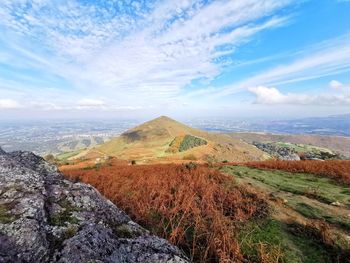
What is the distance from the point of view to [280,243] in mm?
6406

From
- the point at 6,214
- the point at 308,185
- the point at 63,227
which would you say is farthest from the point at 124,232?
the point at 308,185

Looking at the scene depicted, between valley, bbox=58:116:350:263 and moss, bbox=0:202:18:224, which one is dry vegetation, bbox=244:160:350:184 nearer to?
valley, bbox=58:116:350:263

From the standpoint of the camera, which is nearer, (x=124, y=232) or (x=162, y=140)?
(x=124, y=232)

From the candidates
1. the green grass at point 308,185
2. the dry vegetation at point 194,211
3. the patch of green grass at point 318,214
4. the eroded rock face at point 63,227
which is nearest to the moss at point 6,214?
the eroded rock face at point 63,227

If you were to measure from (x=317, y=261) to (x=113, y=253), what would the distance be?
19.2 feet

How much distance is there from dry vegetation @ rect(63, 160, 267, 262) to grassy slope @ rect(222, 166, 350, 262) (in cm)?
62

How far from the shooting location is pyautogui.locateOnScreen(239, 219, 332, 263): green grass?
673 centimetres

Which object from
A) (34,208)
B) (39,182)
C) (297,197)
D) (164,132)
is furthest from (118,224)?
(164,132)

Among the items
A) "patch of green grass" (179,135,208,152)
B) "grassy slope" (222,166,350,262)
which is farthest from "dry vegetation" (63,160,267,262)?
"patch of green grass" (179,135,208,152)

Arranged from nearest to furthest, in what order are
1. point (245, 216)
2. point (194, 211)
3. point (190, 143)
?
point (194, 211) → point (245, 216) → point (190, 143)

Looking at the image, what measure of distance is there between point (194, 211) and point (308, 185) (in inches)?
394

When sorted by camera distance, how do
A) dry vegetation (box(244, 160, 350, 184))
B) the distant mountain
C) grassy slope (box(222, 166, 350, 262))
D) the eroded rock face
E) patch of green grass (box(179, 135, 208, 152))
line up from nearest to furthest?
1. the eroded rock face
2. grassy slope (box(222, 166, 350, 262))
3. dry vegetation (box(244, 160, 350, 184))
4. patch of green grass (box(179, 135, 208, 152))
5. the distant mountain

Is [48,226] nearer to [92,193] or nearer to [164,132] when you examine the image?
[92,193]

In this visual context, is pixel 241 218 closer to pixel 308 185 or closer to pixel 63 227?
pixel 63 227
